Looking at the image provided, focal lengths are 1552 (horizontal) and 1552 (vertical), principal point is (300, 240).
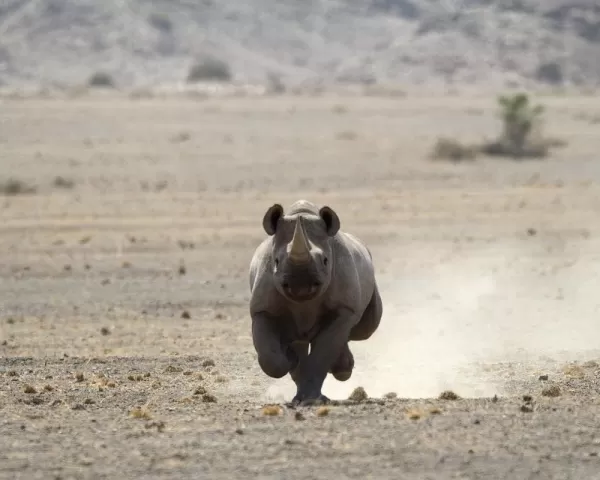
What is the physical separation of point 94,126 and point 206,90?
34.3 m

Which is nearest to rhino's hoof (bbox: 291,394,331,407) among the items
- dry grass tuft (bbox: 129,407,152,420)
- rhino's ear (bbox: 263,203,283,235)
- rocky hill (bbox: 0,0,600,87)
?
dry grass tuft (bbox: 129,407,152,420)

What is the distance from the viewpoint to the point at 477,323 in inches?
670

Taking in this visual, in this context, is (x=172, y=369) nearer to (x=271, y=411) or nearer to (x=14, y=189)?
(x=271, y=411)

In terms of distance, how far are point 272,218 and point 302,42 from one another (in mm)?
107691

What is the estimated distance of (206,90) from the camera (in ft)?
283

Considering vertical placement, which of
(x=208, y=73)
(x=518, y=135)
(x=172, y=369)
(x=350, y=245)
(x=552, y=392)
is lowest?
(x=552, y=392)

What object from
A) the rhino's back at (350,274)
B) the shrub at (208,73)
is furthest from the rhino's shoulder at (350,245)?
the shrub at (208,73)

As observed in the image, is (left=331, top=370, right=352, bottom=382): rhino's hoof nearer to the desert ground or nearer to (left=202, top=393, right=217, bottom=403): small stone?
the desert ground

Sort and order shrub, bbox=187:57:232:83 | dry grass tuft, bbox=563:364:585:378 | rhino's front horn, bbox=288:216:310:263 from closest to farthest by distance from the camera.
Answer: rhino's front horn, bbox=288:216:310:263 < dry grass tuft, bbox=563:364:585:378 < shrub, bbox=187:57:232:83

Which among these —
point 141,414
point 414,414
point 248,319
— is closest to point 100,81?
point 248,319

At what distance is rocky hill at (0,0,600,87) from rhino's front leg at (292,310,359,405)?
87852mm

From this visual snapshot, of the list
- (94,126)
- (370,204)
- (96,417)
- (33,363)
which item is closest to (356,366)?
(33,363)

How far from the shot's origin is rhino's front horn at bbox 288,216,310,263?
10.3 m

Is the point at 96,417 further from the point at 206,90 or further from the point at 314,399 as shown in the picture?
the point at 206,90
